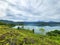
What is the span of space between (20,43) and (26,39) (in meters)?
0.83

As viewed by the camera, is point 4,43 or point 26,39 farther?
point 26,39

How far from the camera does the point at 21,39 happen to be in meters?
12.8

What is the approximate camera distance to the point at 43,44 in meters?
13.7

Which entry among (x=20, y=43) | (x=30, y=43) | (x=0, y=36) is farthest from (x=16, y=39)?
(x=0, y=36)

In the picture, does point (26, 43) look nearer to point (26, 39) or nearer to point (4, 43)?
point (26, 39)

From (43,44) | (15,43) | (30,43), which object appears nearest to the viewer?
(15,43)

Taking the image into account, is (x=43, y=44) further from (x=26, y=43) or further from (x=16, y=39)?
(x=16, y=39)

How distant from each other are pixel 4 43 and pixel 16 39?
1.03 m

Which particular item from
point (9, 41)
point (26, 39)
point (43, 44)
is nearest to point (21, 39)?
point (26, 39)

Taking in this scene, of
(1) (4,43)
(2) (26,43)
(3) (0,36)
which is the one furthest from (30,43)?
(3) (0,36)

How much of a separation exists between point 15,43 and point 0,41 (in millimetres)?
1461

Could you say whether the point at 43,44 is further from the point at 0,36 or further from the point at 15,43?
the point at 0,36

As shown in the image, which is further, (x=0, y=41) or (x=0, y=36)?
(x=0, y=36)

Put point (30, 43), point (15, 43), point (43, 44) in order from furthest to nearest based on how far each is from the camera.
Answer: point (43, 44) → point (30, 43) → point (15, 43)
